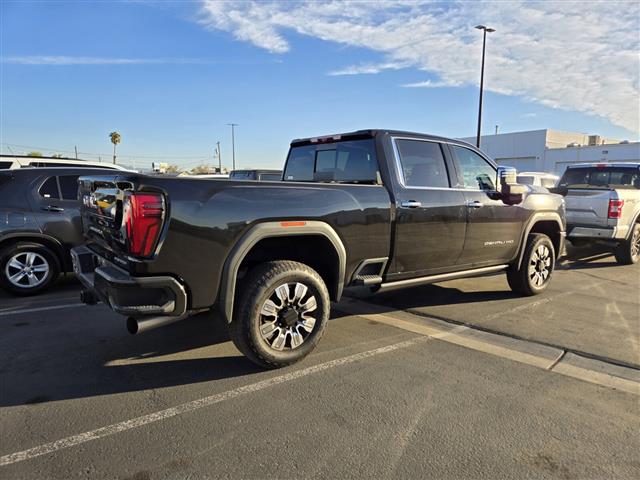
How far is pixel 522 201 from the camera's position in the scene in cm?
580

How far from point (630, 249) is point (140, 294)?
919 centimetres

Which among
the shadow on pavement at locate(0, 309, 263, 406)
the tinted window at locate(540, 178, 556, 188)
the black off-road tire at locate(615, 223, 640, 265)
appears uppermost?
the tinted window at locate(540, 178, 556, 188)

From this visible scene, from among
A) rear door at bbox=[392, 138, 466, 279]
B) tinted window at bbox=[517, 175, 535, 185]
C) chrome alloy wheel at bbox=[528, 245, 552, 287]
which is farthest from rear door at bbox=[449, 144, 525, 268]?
tinted window at bbox=[517, 175, 535, 185]

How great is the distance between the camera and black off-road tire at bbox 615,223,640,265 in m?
8.88

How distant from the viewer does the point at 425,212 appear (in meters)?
4.64

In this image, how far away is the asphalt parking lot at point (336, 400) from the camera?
257 centimetres

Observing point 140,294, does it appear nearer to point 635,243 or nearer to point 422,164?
point 422,164

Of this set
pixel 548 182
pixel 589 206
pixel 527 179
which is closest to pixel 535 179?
pixel 527 179

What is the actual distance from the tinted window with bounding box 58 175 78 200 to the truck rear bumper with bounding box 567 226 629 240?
851cm

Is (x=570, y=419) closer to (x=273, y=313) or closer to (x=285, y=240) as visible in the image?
(x=273, y=313)

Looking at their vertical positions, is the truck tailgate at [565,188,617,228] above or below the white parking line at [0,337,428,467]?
above

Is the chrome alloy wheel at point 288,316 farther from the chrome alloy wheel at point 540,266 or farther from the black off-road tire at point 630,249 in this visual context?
the black off-road tire at point 630,249

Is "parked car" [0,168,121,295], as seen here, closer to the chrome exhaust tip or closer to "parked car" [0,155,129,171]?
"parked car" [0,155,129,171]

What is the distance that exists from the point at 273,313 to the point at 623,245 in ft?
26.6
